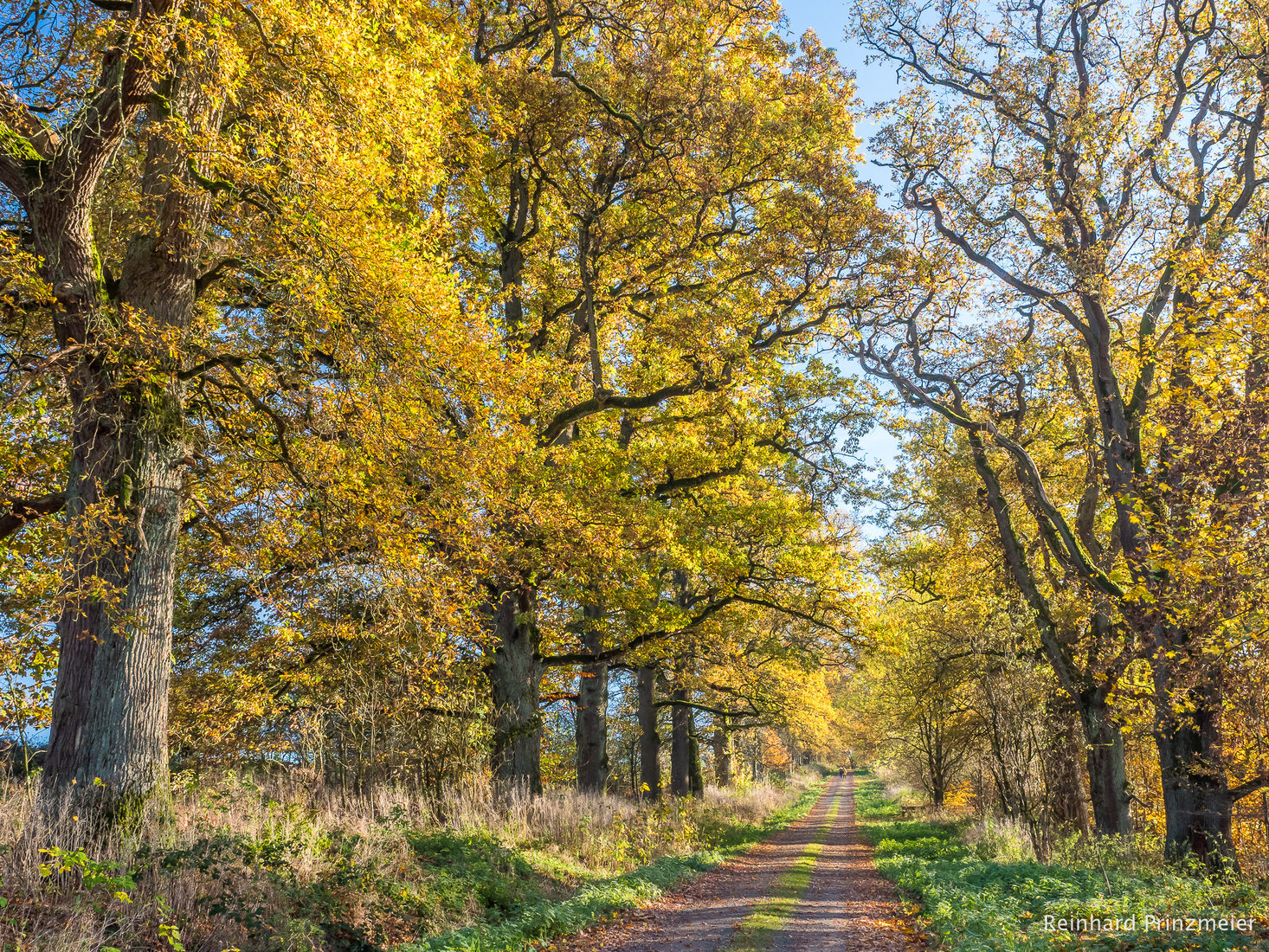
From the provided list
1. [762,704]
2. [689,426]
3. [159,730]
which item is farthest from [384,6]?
[762,704]

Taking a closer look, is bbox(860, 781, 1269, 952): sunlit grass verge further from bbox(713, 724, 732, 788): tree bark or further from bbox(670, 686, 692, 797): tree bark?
bbox(713, 724, 732, 788): tree bark

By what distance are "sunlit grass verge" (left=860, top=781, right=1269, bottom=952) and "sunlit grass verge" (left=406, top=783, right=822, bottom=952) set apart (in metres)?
3.59

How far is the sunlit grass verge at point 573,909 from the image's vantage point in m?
6.45

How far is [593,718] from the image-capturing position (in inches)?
690

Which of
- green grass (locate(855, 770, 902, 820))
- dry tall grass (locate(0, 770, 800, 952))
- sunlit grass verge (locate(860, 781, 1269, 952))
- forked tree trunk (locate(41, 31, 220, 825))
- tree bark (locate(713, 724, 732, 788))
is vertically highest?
forked tree trunk (locate(41, 31, 220, 825))

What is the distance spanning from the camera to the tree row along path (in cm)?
793

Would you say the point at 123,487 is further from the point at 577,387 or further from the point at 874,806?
the point at 874,806

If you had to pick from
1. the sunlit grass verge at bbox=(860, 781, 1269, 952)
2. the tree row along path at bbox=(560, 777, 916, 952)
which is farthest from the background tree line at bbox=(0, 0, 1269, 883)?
the tree row along path at bbox=(560, 777, 916, 952)

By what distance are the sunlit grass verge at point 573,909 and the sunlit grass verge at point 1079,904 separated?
3586 mm

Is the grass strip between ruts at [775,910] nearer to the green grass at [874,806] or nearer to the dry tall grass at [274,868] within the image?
the dry tall grass at [274,868]

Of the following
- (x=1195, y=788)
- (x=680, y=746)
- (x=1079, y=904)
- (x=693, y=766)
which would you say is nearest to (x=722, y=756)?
(x=693, y=766)

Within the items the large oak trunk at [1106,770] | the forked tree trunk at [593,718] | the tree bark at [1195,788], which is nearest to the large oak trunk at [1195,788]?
the tree bark at [1195,788]

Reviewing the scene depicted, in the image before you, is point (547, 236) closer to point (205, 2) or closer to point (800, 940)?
point (205, 2)

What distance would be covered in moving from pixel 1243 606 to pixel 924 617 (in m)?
12.9
